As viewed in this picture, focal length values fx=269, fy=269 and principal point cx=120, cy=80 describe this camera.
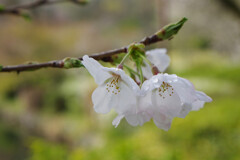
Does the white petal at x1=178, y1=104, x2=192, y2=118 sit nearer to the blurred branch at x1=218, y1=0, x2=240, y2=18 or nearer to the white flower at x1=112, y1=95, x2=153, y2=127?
the white flower at x1=112, y1=95, x2=153, y2=127

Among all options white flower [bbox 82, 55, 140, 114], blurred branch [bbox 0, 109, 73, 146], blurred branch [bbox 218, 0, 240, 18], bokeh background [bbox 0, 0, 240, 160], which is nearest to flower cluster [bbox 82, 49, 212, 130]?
white flower [bbox 82, 55, 140, 114]

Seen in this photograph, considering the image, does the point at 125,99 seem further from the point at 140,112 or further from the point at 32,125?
the point at 32,125

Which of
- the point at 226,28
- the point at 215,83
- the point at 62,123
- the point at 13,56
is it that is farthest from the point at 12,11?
the point at 13,56

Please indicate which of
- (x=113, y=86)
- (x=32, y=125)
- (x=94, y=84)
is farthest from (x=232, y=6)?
(x=32, y=125)

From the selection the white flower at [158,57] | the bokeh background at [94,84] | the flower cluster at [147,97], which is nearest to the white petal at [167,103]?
the flower cluster at [147,97]

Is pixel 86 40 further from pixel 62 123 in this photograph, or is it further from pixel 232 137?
pixel 232 137

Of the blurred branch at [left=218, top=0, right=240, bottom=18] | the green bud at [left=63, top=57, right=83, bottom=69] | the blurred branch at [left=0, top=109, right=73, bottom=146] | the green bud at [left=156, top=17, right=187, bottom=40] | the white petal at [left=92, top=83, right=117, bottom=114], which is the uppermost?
the green bud at [left=156, top=17, right=187, bottom=40]

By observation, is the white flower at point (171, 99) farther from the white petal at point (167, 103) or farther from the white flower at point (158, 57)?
the white flower at point (158, 57)

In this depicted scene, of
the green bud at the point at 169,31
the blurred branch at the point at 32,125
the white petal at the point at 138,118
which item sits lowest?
the blurred branch at the point at 32,125
